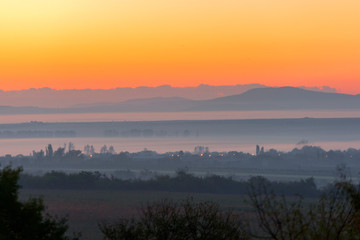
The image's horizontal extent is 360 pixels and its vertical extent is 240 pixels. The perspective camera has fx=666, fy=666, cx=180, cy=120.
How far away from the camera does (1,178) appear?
80.7ft

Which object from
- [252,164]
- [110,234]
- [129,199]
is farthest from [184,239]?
[252,164]

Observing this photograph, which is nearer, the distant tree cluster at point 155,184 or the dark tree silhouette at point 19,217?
the dark tree silhouette at point 19,217

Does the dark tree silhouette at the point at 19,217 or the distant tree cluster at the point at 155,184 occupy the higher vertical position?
the distant tree cluster at the point at 155,184

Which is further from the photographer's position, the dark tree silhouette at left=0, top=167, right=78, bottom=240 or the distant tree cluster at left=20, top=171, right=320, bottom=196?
the distant tree cluster at left=20, top=171, right=320, bottom=196

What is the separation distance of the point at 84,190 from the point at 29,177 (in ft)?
32.5

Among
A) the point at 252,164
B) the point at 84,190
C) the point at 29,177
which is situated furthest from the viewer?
the point at 252,164

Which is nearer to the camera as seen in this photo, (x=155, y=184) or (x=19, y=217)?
(x=19, y=217)

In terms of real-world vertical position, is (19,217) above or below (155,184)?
below

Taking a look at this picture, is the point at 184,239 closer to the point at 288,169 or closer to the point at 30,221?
the point at 30,221

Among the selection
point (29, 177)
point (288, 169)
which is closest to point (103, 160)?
point (288, 169)

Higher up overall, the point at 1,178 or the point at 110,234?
the point at 1,178

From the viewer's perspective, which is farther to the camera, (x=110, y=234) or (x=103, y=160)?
(x=103, y=160)

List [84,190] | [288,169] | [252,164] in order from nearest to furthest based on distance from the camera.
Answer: [84,190]
[288,169]
[252,164]

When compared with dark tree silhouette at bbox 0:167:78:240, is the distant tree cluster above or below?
above
